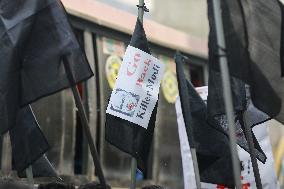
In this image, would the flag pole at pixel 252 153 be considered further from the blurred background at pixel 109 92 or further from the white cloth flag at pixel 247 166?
the blurred background at pixel 109 92

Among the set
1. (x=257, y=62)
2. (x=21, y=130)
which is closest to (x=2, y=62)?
(x=21, y=130)

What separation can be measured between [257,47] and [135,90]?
91 centimetres

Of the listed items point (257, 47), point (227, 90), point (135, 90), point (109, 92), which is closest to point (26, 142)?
point (135, 90)

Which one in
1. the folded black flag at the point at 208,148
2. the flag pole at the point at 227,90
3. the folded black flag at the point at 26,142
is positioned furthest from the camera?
the folded black flag at the point at 208,148

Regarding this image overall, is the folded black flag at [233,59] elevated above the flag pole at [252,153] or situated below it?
above

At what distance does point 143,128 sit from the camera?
495cm

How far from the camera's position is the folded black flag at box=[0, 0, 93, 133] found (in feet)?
14.2

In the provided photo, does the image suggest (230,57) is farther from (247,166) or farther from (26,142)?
(247,166)

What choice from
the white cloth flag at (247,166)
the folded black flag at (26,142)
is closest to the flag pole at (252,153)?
the folded black flag at (26,142)

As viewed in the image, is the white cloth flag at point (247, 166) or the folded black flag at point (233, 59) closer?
the folded black flag at point (233, 59)

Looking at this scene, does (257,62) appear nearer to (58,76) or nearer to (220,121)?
(220,121)

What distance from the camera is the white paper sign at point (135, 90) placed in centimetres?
487

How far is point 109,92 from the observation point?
23.5 ft

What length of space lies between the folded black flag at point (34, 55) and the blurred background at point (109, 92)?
2016 millimetres
